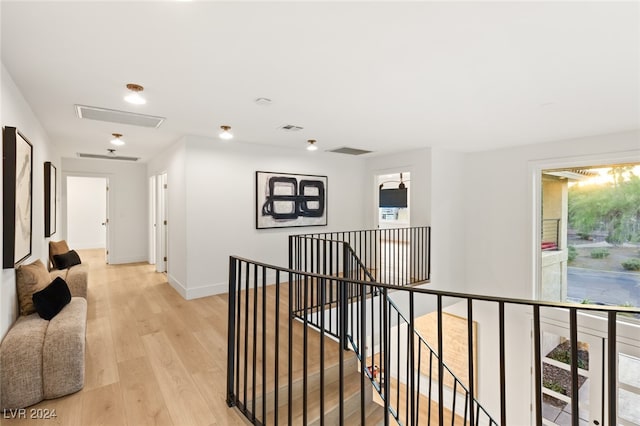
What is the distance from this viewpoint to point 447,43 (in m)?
2.01

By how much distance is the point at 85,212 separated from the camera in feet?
31.1

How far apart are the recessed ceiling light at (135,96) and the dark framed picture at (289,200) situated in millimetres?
2313

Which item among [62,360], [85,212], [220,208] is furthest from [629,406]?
[85,212]

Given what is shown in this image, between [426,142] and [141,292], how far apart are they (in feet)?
16.8

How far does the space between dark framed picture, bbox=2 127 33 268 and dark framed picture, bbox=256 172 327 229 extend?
2892 millimetres

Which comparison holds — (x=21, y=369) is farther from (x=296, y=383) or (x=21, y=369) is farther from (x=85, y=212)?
(x=85, y=212)

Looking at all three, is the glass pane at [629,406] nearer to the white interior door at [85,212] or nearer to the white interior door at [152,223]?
the white interior door at [152,223]

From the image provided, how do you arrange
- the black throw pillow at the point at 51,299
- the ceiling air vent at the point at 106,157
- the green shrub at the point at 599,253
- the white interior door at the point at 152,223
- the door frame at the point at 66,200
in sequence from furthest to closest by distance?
the white interior door at the point at 152,223 → the door frame at the point at 66,200 → the ceiling air vent at the point at 106,157 → the green shrub at the point at 599,253 → the black throw pillow at the point at 51,299

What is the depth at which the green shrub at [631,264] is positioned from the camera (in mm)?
4184

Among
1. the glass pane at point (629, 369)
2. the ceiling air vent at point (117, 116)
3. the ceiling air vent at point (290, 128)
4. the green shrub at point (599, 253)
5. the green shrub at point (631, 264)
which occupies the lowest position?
the glass pane at point (629, 369)

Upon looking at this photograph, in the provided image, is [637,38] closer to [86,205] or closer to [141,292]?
[141,292]

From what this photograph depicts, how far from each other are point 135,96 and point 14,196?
125 cm

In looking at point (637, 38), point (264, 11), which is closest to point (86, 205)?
point (264, 11)

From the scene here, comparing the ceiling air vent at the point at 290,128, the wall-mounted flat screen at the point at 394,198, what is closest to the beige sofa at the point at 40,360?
the ceiling air vent at the point at 290,128
